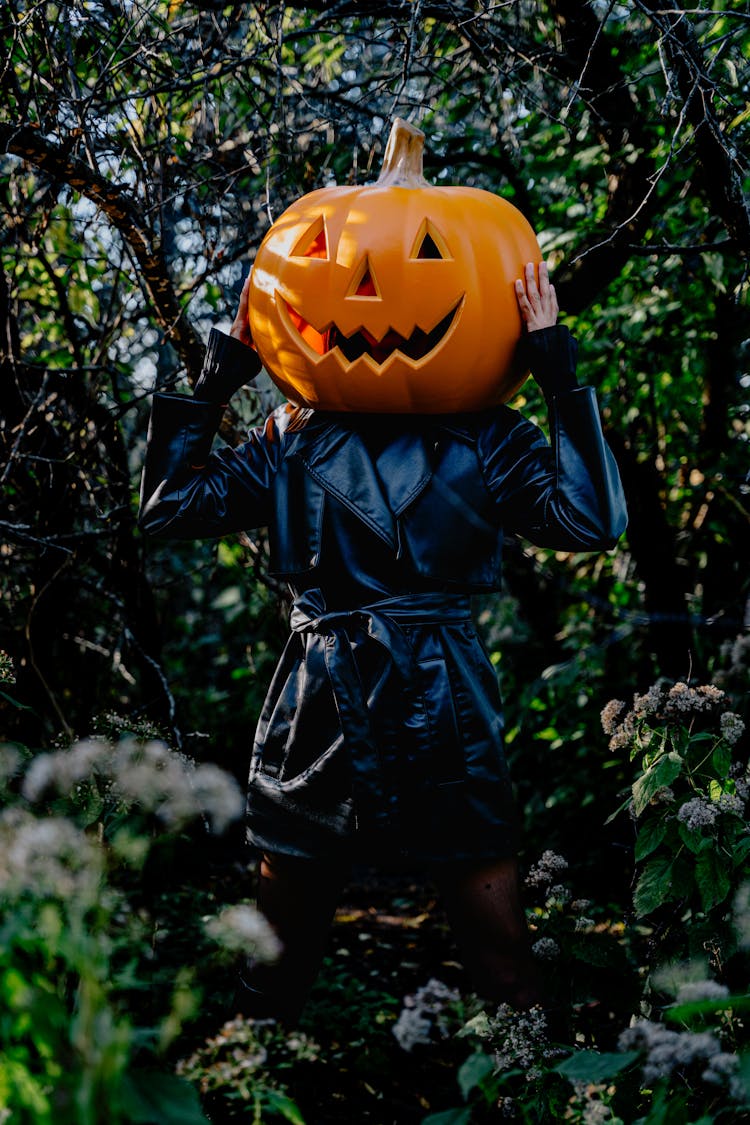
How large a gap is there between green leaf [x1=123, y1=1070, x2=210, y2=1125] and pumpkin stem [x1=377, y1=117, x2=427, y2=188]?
75.6 inches

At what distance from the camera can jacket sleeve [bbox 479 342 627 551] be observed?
2.12 m

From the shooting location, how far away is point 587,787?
154 inches

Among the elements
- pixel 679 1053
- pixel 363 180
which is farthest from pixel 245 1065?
pixel 363 180

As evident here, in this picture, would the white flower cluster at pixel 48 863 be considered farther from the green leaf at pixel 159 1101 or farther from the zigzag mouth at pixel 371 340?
the zigzag mouth at pixel 371 340

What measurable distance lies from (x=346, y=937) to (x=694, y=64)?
3.32 metres

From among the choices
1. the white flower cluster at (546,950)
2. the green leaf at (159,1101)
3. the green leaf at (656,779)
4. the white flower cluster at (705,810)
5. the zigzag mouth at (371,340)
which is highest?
the zigzag mouth at (371,340)

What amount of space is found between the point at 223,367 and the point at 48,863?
1.32 m

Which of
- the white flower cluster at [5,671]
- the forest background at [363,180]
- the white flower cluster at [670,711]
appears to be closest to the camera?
the white flower cluster at [670,711]

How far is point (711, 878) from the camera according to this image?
6.80 feet

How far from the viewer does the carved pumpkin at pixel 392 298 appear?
2.10 meters

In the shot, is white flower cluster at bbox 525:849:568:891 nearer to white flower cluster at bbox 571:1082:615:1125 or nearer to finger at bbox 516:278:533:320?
white flower cluster at bbox 571:1082:615:1125

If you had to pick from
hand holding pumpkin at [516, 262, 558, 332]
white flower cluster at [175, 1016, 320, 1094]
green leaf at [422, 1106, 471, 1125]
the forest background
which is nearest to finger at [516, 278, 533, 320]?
hand holding pumpkin at [516, 262, 558, 332]

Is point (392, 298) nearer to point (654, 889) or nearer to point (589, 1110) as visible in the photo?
point (654, 889)

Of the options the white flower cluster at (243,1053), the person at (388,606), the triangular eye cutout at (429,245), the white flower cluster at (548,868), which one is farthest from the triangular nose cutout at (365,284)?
the white flower cluster at (243,1053)
